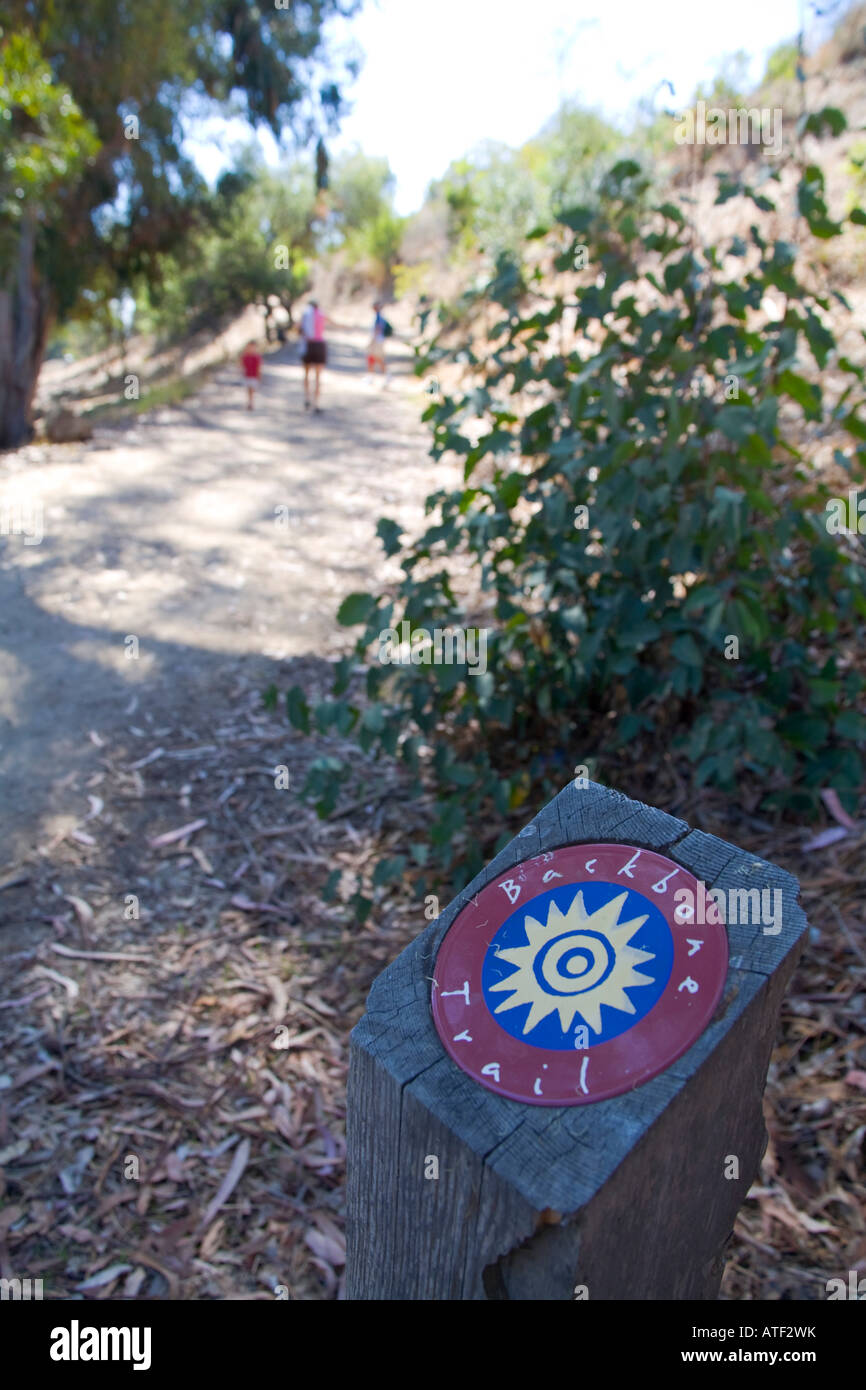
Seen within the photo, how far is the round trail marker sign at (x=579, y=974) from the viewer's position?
4.19 feet

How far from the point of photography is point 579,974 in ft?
4.49

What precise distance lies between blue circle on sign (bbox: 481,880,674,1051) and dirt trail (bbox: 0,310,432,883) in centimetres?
306

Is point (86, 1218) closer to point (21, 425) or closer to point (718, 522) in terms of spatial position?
point (718, 522)

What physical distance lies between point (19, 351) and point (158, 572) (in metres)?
8.87

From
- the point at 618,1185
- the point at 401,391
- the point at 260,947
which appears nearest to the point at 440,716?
the point at 260,947

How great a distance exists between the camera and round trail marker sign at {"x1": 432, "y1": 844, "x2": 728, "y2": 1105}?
1278 millimetres

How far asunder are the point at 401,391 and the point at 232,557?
11382mm

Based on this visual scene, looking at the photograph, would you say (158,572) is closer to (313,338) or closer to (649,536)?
(649,536)
